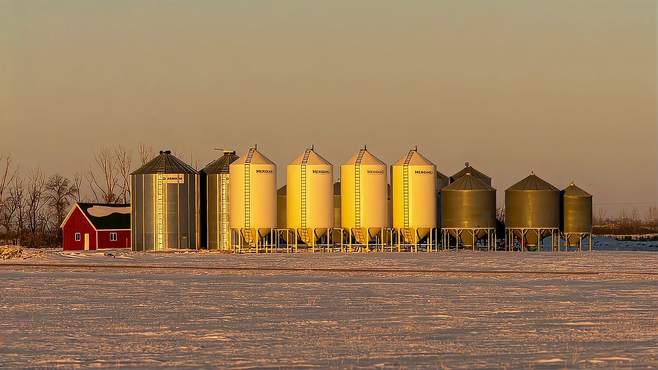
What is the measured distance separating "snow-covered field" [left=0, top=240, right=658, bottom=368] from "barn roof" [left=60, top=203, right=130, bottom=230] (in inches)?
1643

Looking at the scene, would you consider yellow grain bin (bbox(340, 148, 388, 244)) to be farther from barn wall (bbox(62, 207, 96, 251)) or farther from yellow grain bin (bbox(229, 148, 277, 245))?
barn wall (bbox(62, 207, 96, 251))

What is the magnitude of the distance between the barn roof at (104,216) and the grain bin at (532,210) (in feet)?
121

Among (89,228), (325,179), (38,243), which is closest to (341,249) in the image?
(325,179)

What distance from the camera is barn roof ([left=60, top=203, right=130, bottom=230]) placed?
99.0 m

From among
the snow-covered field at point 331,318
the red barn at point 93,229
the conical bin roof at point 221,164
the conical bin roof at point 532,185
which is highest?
the conical bin roof at point 221,164

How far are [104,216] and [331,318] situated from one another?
239 feet

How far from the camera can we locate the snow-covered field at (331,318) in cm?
2247

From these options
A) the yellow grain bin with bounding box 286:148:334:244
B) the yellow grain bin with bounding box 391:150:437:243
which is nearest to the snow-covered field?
the yellow grain bin with bounding box 286:148:334:244

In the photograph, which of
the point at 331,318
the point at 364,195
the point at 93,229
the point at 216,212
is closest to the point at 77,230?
the point at 93,229

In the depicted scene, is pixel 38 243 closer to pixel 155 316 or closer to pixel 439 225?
pixel 439 225

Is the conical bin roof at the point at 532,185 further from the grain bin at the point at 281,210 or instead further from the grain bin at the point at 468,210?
the grain bin at the point at 281,210

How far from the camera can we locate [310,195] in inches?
3398

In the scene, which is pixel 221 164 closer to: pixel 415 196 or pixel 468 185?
pixel 415 196

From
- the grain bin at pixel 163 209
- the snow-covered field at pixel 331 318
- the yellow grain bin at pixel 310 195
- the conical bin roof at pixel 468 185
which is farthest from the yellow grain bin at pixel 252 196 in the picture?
the snow-covered field at pixel 331 318
